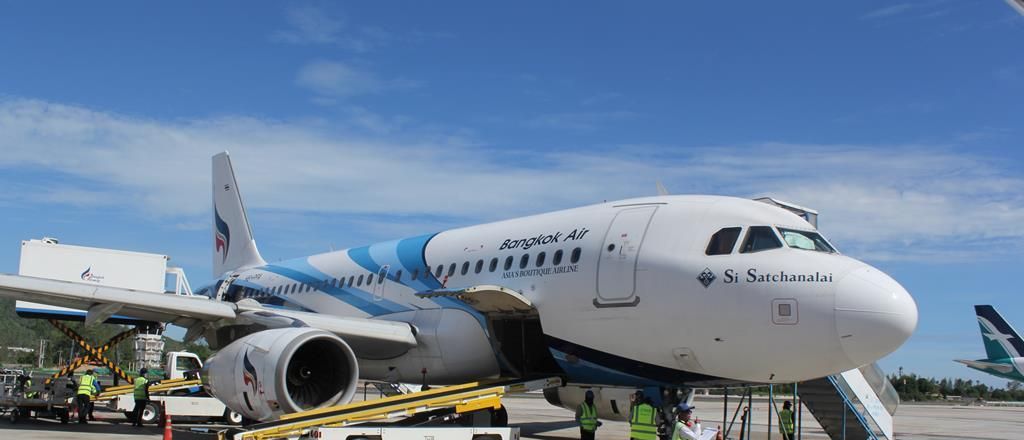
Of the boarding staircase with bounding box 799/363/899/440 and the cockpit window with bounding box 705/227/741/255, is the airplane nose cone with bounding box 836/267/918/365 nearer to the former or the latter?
the cockpit window with bounding box 705/227/741/255

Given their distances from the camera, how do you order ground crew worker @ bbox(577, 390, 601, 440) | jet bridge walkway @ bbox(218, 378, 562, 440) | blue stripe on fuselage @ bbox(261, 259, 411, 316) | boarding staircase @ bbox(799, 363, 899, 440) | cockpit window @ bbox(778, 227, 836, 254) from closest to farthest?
cockpit window @ bbox(778, 227, 836, 254) → jet bridge walkway @ bbox(218, 378, 562, 440) → ground crew worker @ bbox(577, 390, 601, 440) → boarding staircase @ bbox(799, 363, 899, 440) → blue stripe on fuselage @ bbox(261, 259, 411, 316)

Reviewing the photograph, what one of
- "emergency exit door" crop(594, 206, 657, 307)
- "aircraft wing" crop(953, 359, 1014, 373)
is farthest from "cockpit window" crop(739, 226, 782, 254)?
"aircraft wing" crop(953, 359, 1014, 373)

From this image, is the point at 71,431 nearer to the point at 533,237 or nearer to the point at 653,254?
the point at 533,237

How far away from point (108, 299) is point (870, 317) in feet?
36.8

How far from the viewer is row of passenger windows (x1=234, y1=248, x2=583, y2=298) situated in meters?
13.4

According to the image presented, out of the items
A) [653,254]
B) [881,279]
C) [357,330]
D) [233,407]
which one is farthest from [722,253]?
[233,407]

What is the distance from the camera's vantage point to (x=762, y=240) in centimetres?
1168

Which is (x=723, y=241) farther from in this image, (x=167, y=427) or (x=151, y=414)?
(x=151, y=414)

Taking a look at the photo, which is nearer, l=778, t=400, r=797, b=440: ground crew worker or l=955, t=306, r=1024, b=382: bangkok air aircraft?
l=778, t=400, r=797, b=440: ground crew worker

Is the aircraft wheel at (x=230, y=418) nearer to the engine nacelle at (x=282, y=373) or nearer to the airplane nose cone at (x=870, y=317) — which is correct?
the engine nacelle at (x=282, y=373)

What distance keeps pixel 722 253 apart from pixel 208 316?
28.2 feet

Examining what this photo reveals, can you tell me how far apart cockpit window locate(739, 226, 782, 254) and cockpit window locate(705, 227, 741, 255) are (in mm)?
163

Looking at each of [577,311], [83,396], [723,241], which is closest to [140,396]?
[83,396]

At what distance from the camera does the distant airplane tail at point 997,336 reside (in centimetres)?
4950
